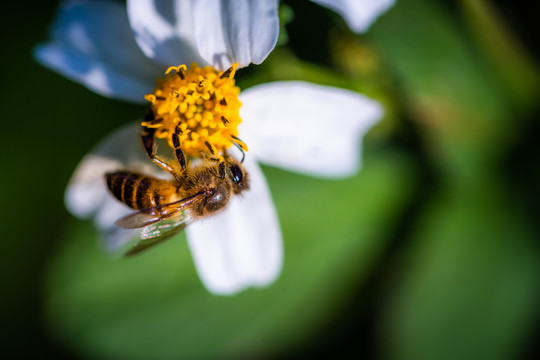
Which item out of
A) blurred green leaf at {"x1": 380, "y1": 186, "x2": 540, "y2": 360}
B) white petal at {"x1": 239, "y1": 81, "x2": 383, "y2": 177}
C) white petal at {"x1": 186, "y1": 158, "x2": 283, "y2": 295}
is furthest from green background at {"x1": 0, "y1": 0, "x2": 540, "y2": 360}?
white petal at {"x1": 186, "y1": 158, "x2": 283, "y2": 295}

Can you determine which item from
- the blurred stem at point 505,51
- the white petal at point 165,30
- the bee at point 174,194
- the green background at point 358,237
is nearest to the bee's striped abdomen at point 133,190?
the bee at point 174,194

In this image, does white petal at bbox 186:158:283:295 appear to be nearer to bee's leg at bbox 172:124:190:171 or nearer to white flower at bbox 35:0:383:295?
white flower at bbox 35:0:383:295

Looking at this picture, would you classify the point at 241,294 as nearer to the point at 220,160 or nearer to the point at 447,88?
the point at 220,160

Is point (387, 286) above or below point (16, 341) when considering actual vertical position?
below

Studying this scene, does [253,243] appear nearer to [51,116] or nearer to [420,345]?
[420,345]

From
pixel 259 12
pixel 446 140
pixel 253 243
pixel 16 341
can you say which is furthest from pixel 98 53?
pixel 16 341

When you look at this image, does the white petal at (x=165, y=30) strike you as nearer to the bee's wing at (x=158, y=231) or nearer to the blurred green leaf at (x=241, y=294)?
the bee's wing at (x=158, y=231)

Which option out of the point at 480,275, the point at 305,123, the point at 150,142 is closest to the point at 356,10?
the point at 305,123
